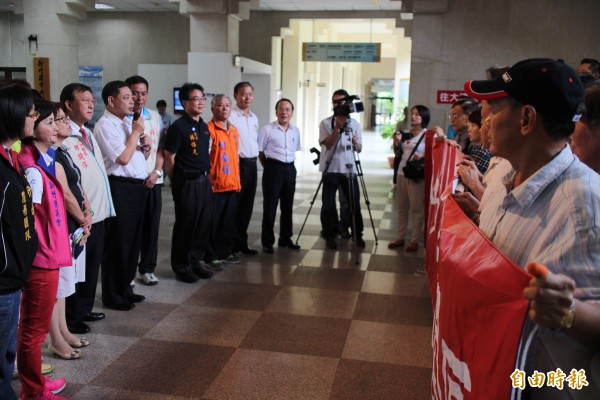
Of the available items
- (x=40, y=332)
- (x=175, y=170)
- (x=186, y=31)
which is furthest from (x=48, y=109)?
(x=186, y=31)

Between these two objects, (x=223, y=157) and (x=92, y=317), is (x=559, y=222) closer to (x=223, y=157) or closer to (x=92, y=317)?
(x=92, y=317)

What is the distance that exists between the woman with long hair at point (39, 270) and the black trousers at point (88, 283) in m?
0.90

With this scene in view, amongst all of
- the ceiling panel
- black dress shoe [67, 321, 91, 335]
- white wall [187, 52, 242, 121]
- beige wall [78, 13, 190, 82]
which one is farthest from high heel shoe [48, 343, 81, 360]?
beige wall [78, 13, 190, 82]

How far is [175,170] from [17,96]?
2384 mm

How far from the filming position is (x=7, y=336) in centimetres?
210

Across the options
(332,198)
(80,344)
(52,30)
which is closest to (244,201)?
(332,198)

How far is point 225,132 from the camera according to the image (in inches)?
194

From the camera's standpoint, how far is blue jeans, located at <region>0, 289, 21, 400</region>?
81.3 inches

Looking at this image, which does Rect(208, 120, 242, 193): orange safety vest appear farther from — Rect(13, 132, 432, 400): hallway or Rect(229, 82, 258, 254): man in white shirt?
Rect(13, 132, 432, 400): hallway

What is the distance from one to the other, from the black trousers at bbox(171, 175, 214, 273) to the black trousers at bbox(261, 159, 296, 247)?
3.15 ft

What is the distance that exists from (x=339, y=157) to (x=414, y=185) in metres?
0.85

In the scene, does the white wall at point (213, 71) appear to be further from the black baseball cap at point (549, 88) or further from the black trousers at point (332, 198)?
the black baseball cap at point (549, 88)

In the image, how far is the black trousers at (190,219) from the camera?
14.9 feet

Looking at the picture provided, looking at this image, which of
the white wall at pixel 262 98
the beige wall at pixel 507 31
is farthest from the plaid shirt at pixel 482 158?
the white wall at pixel 262 98
